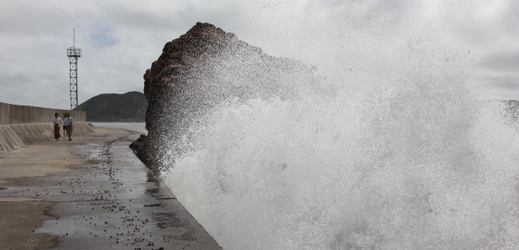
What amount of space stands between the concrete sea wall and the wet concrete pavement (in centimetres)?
544

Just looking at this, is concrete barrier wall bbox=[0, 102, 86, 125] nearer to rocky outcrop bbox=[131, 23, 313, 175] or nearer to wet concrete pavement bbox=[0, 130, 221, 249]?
rocky outcrop bbox=[131, 23, 313, 175]

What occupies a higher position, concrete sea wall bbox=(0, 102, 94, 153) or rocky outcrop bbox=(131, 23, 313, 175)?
rocky outcrop bbox=(131, 23, 313, 175)

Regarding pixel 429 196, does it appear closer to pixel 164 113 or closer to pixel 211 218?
pixel 211 218

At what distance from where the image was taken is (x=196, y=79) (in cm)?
→ 1897

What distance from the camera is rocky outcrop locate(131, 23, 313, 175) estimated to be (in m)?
15.3

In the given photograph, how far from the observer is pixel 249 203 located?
573 centimetres

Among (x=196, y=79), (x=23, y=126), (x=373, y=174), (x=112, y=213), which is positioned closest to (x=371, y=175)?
(x=373, y=174)

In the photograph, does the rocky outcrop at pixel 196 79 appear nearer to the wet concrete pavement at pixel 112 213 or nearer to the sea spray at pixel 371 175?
the sea spray at pixel 371 175

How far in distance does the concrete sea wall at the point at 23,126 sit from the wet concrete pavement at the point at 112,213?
5.44 m

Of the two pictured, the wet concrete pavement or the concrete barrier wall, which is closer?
the wet concrete pavement

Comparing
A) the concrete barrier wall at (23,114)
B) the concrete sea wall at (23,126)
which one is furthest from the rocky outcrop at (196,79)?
the concrete barrier wall at (23,114)

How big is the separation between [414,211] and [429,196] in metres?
0.30

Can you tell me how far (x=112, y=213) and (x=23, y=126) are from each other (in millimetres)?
10712

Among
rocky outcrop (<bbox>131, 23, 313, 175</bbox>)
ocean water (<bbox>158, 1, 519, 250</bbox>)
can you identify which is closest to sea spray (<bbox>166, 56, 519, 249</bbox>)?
ocean water (<bbox>158, 1, 519, 250</bbox>)
